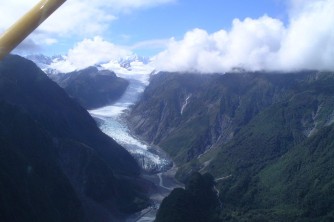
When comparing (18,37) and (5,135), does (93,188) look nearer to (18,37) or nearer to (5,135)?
(5,135)

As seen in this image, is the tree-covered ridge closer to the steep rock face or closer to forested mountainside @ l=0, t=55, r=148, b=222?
forested mountainside @ l=0, t=55, r=148, b=222

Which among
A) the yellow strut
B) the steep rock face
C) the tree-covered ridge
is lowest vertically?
the tree-covered ridge

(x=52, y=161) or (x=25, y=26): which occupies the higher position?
(x=25, y=26)

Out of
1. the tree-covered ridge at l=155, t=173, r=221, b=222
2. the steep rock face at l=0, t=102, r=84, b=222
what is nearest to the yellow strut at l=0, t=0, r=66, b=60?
the steep rock face at l=0, t=102, r=84, b=222

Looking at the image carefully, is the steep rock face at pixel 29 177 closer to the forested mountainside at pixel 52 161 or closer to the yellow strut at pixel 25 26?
the forested mountainside at pixel 52 161

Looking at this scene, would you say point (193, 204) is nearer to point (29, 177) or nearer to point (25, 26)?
point (29, 177)

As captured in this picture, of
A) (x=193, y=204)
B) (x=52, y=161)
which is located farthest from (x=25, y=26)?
(x=193, y=204)
